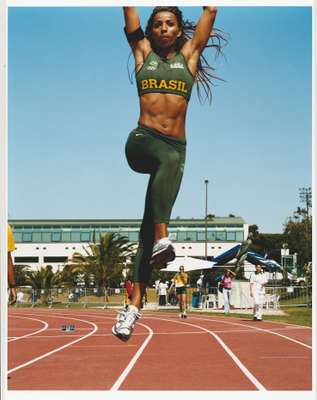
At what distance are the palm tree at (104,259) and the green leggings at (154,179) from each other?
3.64 feet

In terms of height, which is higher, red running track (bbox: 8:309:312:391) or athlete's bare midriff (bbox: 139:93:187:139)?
athlete's bare midriff (bbox: 139:93:187:139)

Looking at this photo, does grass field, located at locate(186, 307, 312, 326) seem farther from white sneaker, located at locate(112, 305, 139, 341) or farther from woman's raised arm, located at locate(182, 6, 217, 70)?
woman's raised arm, located at locate(182, 6, 217, 70)

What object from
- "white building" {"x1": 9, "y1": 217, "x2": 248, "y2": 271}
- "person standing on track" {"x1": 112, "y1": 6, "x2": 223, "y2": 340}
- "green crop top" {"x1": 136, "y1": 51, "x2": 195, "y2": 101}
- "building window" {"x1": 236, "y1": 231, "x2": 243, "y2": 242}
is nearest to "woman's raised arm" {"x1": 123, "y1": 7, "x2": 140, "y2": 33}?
"person standing on track" {"x1": 112, "y1": 6, "x2": 223, "y2": 340}

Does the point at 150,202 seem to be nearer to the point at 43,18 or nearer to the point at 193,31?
the point at 193,31

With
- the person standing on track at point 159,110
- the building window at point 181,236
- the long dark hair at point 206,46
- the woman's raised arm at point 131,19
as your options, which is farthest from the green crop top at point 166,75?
the building window at point 181,236

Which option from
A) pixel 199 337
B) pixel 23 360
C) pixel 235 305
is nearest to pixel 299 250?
pixel 199 337

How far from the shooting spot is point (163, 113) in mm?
6805

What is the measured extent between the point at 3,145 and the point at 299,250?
622 cm

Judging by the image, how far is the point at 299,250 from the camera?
12695mm

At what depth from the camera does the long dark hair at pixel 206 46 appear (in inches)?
271

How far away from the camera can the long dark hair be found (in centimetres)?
688

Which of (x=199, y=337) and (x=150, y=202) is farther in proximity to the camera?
(x=199, y=337)
